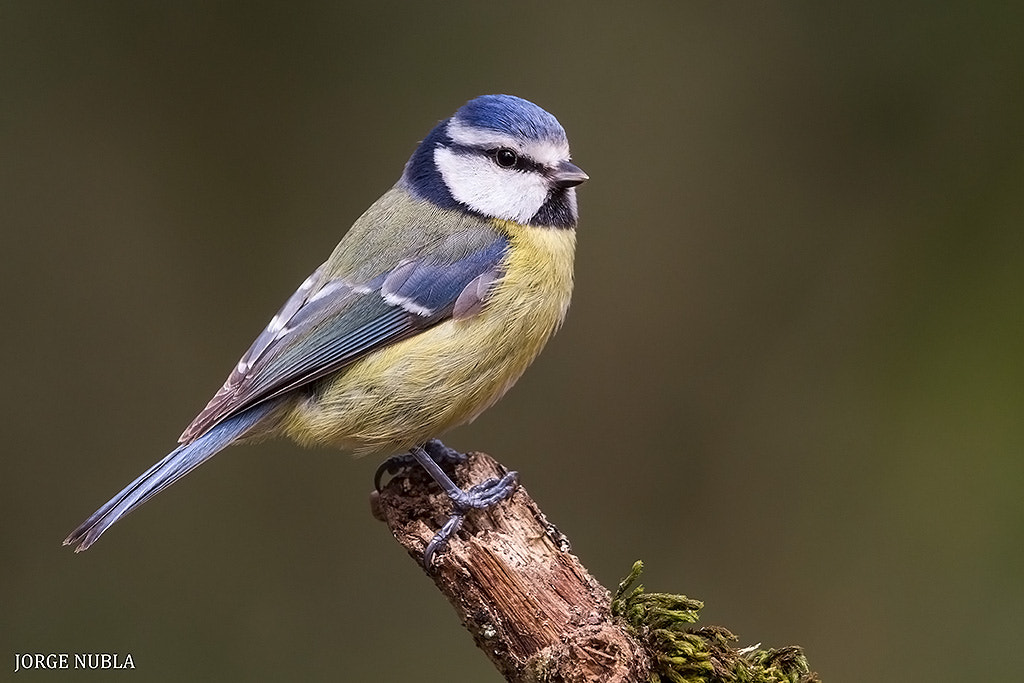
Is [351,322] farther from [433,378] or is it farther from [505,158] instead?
[505,158]

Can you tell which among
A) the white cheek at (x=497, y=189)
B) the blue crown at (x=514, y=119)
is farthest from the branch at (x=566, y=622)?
the blue crown at (x=514, y=119)

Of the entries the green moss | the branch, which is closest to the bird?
the branch

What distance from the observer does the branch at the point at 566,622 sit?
5.56 ft

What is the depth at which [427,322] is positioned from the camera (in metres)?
2.12

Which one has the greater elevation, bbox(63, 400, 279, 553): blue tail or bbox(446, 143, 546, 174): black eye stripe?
bbox(446, 143, 546, 174): black eye stripe

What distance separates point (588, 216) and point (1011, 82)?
136 cm

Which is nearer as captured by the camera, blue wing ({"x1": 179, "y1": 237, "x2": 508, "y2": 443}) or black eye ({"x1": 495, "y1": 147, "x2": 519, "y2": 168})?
blue wing ({"x1": 179, "y1": 237, "x2": 508, "y2": 443})

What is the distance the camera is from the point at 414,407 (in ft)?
6.81

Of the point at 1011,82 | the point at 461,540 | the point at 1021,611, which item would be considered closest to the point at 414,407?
the point at 461,540

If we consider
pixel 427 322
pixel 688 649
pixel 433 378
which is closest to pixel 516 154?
pixel 427 322

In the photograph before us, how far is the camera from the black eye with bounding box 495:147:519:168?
7.36ft

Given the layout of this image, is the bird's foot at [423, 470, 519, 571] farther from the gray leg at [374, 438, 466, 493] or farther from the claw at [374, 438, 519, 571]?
the gray leg at [374, 438, 466, 493]

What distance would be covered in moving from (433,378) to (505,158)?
516 mm

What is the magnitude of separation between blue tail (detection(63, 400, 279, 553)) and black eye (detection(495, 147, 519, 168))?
692mm
